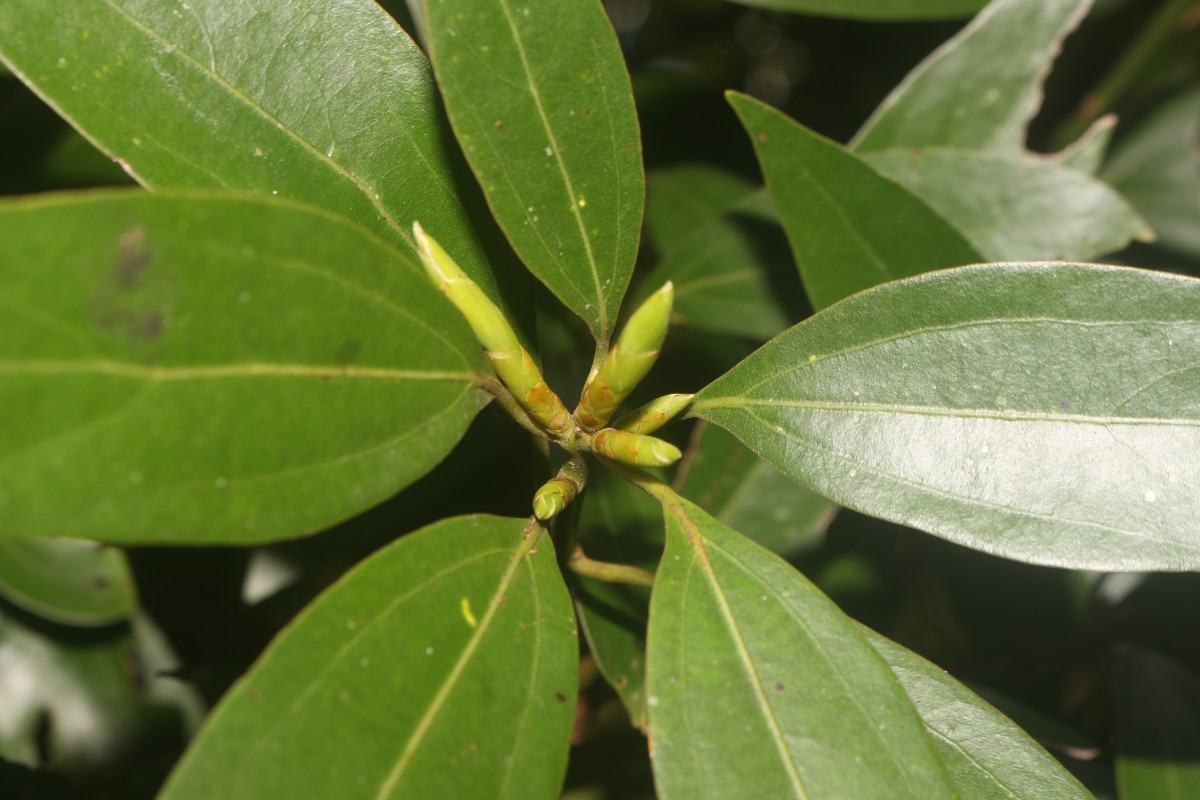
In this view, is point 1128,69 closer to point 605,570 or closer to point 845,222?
point 845,222

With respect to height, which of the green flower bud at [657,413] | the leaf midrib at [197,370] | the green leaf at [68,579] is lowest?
the green leaf at [68,579]

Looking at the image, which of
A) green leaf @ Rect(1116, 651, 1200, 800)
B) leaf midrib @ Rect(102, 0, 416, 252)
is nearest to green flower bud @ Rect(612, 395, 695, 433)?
leaf midrib @ Rect(102, 0, 416, 252)

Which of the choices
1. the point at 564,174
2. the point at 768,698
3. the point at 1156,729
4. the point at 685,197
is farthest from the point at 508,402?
the point at 1156,729

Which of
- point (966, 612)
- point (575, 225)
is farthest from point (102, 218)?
point (966, 612)

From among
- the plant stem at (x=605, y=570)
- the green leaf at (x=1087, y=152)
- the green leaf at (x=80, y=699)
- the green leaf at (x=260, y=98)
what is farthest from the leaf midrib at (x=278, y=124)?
the green leaf at (x=1087, y=152)

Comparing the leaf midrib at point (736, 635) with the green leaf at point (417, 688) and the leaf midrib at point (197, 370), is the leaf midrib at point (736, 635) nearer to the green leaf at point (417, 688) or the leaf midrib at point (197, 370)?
the green leaf at point (417, 688)

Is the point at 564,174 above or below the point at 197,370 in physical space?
above
